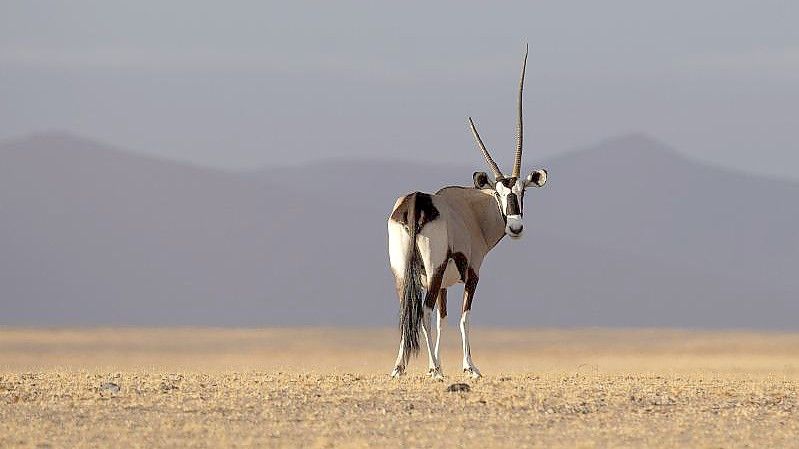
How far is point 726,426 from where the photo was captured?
54.0ft

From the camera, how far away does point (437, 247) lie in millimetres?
20234

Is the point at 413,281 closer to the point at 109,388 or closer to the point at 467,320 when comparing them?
the point at 467,320

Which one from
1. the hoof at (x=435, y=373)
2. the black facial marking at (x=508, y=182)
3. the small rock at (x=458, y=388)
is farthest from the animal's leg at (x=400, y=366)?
the black facial marking at (x=508, y=182)

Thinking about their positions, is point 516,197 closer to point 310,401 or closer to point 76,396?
point 310,401

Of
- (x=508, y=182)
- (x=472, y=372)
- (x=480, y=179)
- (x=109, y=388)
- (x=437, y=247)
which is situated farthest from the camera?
(x=480, y=179)

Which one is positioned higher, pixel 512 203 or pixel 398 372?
pixel 512 203

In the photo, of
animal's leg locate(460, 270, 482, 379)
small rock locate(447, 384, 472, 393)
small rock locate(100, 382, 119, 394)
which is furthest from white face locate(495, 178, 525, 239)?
small rock locate(100, 382, 119, 394)

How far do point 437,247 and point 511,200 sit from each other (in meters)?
1.58

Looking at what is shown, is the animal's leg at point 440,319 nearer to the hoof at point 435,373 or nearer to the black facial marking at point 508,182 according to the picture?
the hoof at point 435,373

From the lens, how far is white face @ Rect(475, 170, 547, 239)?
21141 millimetres

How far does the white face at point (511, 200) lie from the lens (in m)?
21.1

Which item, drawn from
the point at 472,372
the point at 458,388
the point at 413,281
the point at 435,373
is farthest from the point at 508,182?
the point at 458,388

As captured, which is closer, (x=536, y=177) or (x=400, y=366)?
(x=400, y=366)

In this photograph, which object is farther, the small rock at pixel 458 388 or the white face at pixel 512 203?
the white face at pixel 512 203
